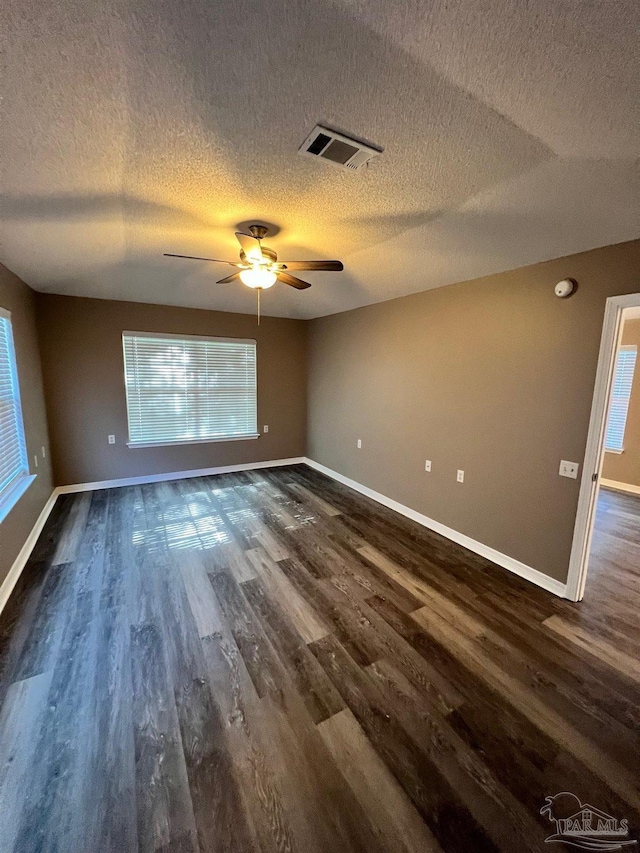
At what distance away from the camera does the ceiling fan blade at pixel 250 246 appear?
7.30 feet

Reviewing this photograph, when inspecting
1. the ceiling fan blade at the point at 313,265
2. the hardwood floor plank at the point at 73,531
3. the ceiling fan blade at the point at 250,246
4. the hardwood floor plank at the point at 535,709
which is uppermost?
the ceiling fan blade at the point at 250,246

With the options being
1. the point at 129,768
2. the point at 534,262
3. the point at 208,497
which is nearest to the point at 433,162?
the point at 534,262

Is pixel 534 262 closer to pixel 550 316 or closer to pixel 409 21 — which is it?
pixel 550 316

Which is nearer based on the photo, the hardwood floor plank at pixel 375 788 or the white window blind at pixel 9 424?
the hardwood floor plank at pixel 375 788

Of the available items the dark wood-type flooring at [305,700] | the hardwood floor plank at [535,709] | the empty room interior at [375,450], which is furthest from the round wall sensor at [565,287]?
the hardwood floor plank at [535,709]

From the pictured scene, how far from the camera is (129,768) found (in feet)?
4.45

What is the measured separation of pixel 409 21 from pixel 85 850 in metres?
2.82

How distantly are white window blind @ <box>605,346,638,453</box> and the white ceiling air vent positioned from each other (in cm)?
495

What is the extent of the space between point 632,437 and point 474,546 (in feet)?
11.1

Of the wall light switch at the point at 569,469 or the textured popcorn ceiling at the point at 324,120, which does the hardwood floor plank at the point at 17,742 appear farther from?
the wall light switch at the point at 569,469

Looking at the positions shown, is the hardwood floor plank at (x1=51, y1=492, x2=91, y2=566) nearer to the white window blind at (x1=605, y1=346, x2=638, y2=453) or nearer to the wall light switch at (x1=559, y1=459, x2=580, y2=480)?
the wall light switch at (x1=559, y1=459, x2=580, y2=480)

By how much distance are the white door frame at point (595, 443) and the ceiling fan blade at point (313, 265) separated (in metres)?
1.76

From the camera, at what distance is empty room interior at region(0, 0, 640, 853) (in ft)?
3.83

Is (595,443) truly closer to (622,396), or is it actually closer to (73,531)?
(622,396)
